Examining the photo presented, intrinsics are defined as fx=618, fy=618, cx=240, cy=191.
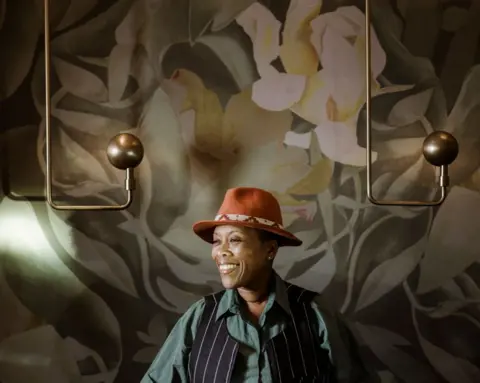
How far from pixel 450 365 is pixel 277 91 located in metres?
0.68

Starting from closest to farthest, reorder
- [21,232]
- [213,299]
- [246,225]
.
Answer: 1. [246,225]
2. [213,299]
3. [21,232]

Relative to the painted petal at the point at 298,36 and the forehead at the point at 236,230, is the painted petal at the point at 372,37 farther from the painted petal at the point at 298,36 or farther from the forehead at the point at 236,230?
the forehead at the point at 236,230

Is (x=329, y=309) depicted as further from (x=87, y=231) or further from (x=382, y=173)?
(x=87, y=231)

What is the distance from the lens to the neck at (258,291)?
3.34 feet

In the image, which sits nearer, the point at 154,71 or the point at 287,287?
the point at 287,287

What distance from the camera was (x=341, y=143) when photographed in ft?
4.21

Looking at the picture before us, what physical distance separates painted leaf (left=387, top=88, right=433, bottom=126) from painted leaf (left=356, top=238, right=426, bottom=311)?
10.1 inches

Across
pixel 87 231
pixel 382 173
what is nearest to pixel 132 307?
pixel 87 231

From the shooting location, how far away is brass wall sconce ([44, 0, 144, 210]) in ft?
3.76

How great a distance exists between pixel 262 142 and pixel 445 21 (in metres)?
0.46

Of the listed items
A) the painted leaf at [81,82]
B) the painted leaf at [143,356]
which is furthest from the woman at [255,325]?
the painted leaf at [81,82]

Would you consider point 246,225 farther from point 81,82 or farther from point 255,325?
point 81,82

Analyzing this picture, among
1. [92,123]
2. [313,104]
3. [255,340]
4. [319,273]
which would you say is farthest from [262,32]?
[255,340]

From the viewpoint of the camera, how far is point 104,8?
1259 millimetres
